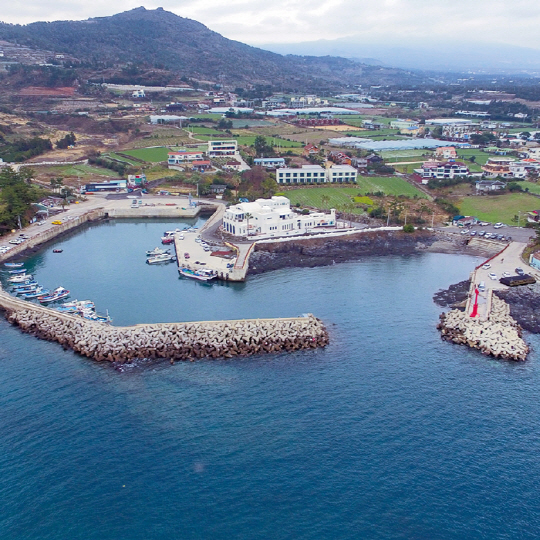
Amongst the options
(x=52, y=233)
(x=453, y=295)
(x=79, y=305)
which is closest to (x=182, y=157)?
(x=52, y=233)

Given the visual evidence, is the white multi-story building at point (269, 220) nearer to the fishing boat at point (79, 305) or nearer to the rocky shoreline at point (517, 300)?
the rocky shoreline at point (517, 300)

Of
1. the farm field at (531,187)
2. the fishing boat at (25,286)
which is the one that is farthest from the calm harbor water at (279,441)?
the farm field at (531,187)

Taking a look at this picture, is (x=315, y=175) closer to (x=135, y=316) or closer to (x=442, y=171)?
(x=442, y=171)

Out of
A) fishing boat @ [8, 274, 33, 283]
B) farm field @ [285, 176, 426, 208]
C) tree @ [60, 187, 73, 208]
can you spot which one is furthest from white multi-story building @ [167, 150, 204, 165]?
fishing boat @ [8, 274, 33, 283]

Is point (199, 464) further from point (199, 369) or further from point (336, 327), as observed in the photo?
point (336, 327)

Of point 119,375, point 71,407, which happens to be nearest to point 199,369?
point 119,375
